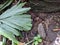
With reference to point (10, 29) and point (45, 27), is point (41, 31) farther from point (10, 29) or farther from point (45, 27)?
point (10, 29)

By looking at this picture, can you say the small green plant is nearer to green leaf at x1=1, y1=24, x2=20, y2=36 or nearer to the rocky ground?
the rocky ground

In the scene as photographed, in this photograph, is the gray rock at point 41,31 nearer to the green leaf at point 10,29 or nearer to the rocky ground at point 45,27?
the rocky ground at point 45,27

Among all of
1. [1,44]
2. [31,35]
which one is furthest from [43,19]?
[1,44]

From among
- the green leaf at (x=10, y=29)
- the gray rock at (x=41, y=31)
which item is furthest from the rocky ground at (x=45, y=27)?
the green leaf at (x=10, y=29)

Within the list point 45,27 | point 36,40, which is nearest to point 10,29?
point 36,40

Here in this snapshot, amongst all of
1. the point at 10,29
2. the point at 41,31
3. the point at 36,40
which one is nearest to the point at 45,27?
the point at 41,31

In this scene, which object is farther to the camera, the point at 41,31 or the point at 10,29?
the point at 41,31

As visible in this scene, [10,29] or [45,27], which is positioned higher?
[10,29]

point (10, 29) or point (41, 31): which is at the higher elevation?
point (10, 29)

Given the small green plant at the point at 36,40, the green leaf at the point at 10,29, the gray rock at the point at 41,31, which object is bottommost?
the small green plant at the point at 36,40

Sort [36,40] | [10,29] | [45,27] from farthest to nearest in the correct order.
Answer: [45,27], [36,40], [10,29]

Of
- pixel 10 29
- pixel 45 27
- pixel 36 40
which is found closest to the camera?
pixel 10 29
